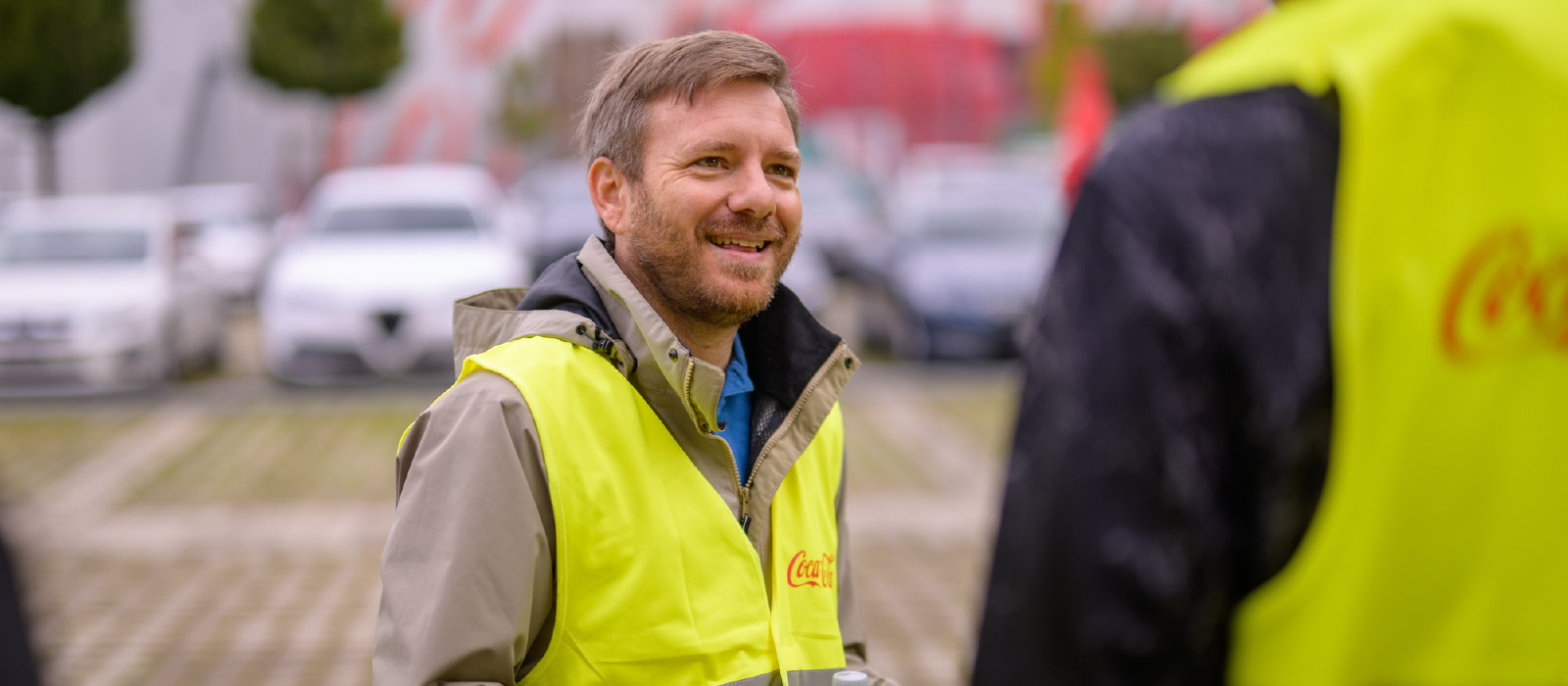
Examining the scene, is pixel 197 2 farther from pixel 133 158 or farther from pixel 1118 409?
pixel 1118 409

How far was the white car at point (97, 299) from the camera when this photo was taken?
1190 cm

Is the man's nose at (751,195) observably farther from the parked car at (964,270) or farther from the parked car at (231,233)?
the parked car at (231,233)

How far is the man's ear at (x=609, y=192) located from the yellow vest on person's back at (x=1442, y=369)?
1.18 m

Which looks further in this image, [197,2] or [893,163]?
[893,163]

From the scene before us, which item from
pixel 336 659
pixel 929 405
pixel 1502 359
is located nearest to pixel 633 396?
pixel 1502 359

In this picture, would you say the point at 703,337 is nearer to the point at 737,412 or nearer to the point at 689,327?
the point at 689,327

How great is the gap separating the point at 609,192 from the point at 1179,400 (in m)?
1.24

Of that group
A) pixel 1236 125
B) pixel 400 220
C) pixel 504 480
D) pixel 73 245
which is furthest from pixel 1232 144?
pixel 73 245

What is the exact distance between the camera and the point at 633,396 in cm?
188

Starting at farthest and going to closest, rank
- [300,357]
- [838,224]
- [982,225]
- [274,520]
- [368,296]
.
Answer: [838,224] < [982,225] < [300,357] < [368,296] < [274,520]

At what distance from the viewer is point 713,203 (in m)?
1.97

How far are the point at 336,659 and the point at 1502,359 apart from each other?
534cm

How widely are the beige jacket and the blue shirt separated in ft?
0.08

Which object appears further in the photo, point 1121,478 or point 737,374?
point 737,374
